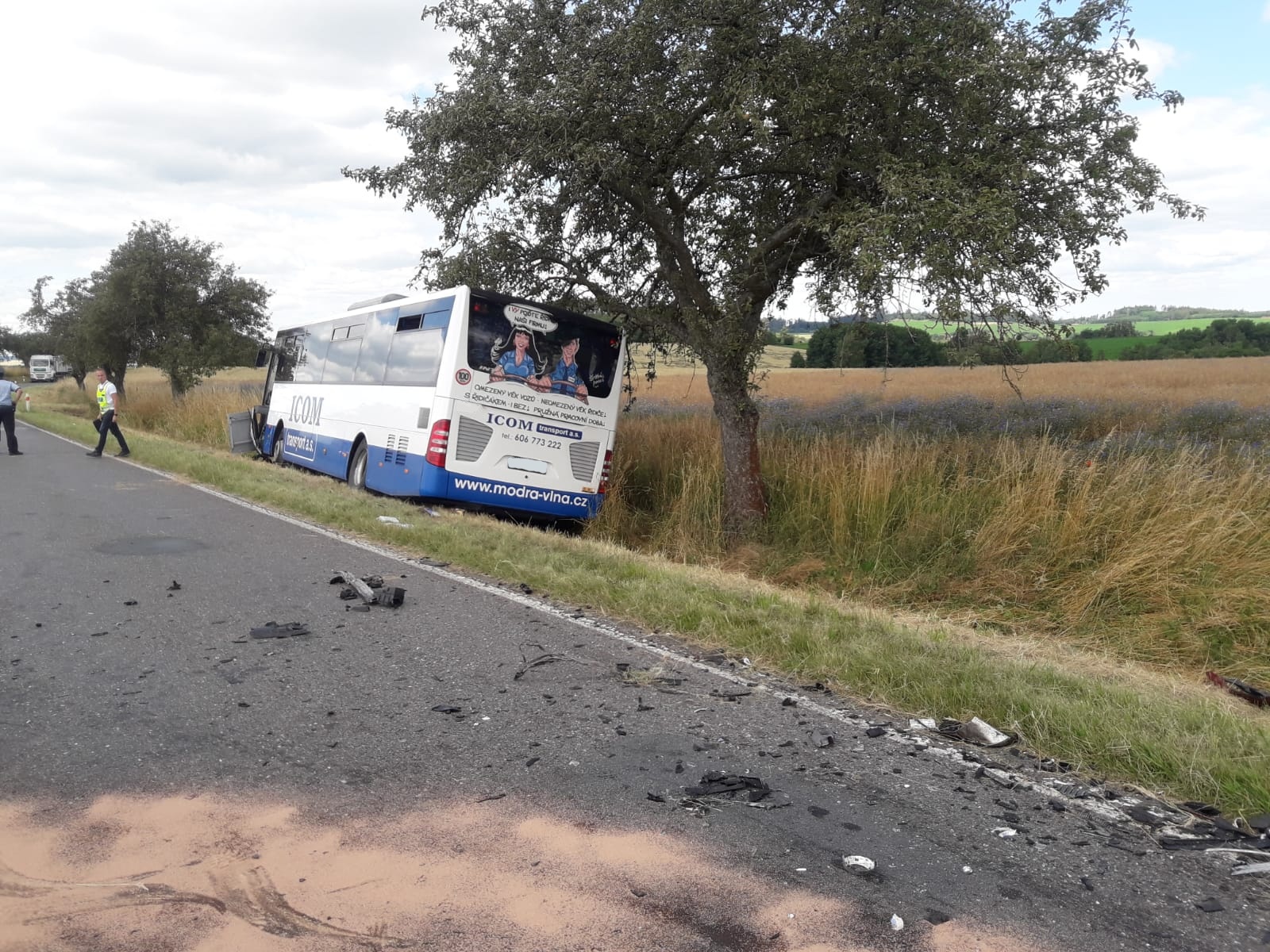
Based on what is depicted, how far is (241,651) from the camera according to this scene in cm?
560

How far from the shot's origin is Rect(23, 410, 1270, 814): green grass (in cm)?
418

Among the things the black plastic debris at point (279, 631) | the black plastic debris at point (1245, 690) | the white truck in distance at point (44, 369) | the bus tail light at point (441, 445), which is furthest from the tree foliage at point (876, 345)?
the white truck in distance at point (44, 369)

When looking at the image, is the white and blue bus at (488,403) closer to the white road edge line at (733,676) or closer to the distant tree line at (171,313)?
the white road edge line at (733,676)

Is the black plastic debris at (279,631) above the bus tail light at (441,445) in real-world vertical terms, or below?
below

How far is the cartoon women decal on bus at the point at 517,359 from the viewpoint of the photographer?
12344 millimetres

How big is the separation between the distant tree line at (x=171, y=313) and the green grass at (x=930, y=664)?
30388 mm

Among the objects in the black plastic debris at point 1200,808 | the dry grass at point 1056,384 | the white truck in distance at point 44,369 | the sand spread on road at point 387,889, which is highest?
the dry grass at point 1056,384

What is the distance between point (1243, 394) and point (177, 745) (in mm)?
17072

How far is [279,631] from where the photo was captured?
237 inches

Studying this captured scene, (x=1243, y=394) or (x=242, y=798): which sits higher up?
(x=1243, y=394)

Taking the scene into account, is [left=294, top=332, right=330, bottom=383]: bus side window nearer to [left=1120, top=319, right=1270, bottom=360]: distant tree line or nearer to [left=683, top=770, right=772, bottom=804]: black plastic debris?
[left=683, top=770, right=772, bottom=804]: black plastic debris

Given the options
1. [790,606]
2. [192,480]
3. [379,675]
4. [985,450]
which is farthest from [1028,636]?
[192,480]

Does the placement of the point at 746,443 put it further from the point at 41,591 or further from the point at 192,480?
the point at 192,480

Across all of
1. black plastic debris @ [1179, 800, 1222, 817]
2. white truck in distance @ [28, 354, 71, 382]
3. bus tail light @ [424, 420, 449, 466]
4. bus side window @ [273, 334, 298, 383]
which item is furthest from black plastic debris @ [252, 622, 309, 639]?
white truck in distance @ [28, 354, 71, 382]
